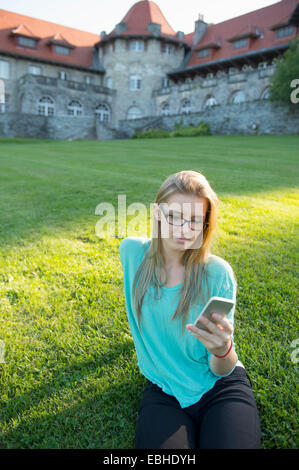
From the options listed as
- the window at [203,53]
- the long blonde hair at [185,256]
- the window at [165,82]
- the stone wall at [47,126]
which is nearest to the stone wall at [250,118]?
the stone wall at [47,126]

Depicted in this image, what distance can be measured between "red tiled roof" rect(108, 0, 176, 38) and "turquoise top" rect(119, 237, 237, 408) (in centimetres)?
4214

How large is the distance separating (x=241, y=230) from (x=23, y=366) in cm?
324

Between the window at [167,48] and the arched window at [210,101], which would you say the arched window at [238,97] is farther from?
the window at [167,48]

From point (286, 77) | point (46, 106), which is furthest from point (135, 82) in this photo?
point (286, 77)

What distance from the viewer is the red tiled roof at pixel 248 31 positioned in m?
32.1

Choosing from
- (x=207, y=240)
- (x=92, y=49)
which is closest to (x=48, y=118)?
(x=92, y=49)

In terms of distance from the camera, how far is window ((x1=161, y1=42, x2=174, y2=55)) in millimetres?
38125

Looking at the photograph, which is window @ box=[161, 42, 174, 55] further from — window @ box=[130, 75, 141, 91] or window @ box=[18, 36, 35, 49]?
window @ box=[18, 36, 35, 49]

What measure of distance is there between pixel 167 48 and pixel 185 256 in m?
42.4

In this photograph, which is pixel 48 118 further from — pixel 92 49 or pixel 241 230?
pixel 241 230

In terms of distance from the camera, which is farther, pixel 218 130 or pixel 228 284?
pixel 218 130

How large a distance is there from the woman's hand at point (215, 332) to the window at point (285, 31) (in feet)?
120

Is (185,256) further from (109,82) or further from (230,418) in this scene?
(109,82)
